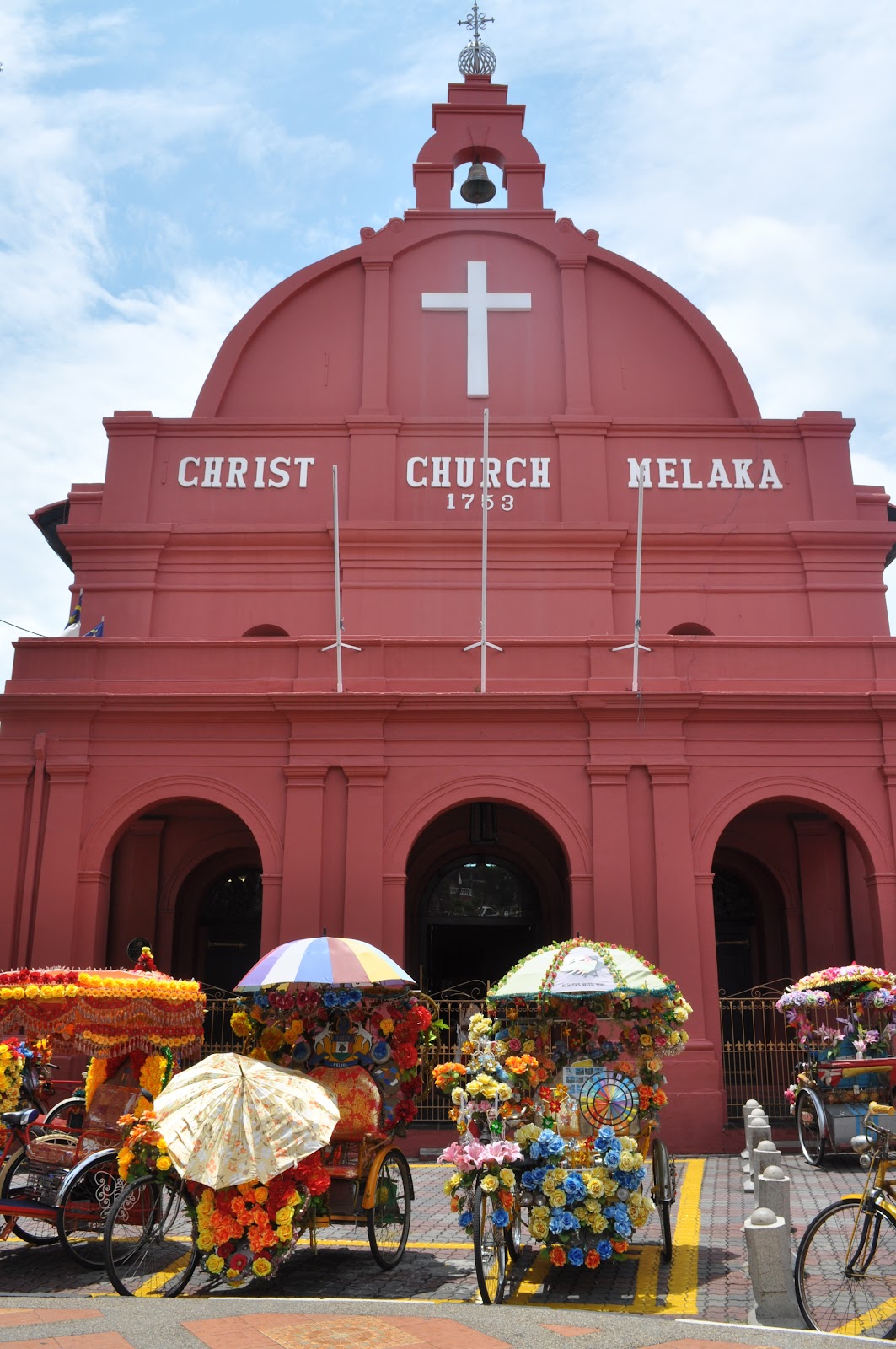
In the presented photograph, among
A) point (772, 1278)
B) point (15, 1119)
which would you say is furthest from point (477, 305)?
point (772, 1278)

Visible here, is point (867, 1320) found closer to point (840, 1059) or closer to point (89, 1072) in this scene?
point (89, 1072)

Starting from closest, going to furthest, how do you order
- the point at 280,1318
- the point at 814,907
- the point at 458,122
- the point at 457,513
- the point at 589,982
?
the point at 280,1318 → the point at 589,982 → the point at 814,907 → the point at 457,513 → the point at 458,122

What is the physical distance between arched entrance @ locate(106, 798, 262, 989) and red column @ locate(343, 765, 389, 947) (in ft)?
9.10

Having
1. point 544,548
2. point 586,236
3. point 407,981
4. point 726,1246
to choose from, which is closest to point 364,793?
point 544,548

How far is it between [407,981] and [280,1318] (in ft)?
9.81

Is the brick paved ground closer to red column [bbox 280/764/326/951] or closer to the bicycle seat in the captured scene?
the bicycle seat

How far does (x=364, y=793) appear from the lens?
1550 centimetres

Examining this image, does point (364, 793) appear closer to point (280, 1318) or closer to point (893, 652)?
point (893, 652)

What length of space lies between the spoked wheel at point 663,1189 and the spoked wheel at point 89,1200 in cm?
377

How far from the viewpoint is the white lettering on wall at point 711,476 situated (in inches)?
762

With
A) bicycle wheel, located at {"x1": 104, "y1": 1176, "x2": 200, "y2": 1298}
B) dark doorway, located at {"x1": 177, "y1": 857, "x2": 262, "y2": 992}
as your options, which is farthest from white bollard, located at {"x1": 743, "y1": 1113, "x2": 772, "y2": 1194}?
dark doorway, located at {"x1": 177, "y1": 857, "x2": 262, "y2": 992}

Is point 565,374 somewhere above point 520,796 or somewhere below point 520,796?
above

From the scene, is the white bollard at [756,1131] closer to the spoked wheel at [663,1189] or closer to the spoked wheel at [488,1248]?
the spoked wheel at [663,1189]

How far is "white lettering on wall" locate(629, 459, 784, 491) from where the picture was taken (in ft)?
63.5
